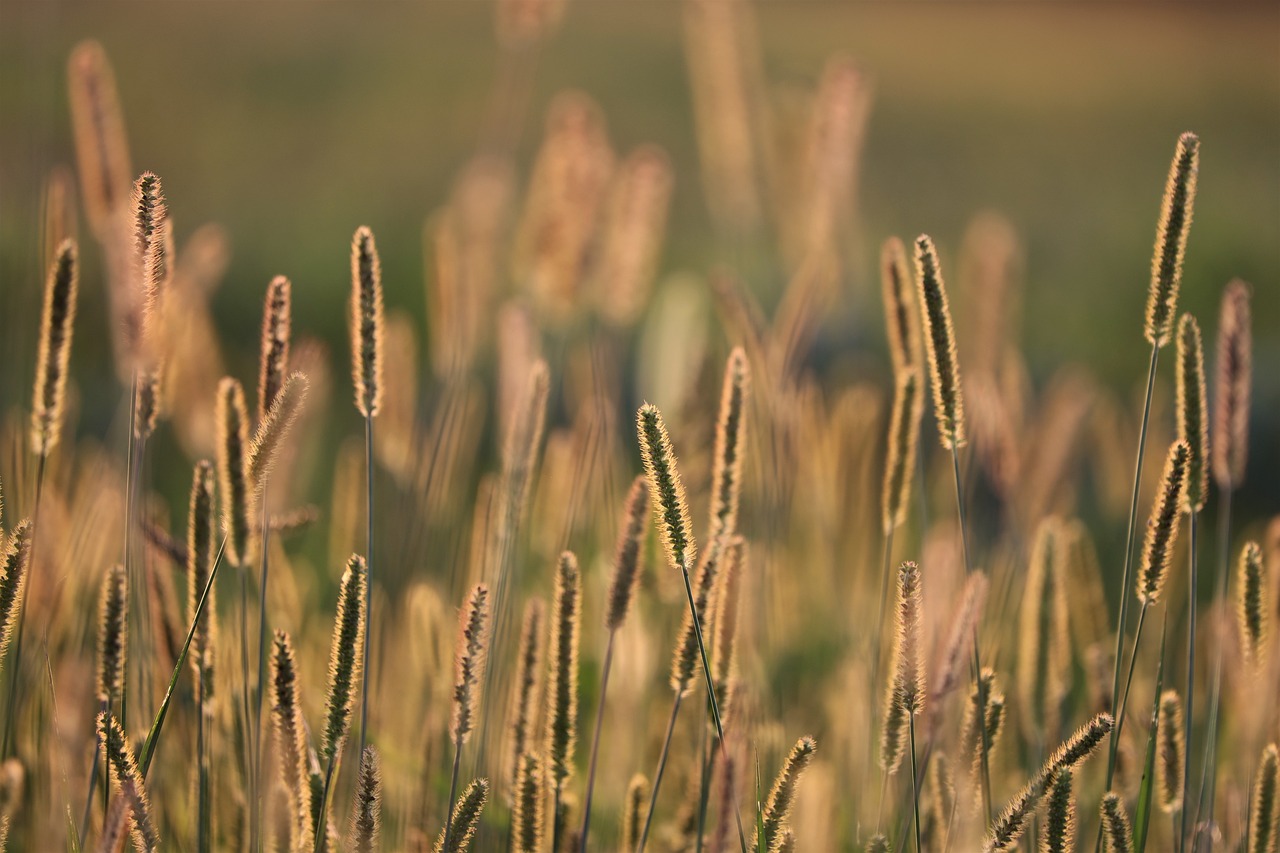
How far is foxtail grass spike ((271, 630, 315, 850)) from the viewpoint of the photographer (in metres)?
0.43

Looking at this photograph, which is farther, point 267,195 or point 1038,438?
point 267,195

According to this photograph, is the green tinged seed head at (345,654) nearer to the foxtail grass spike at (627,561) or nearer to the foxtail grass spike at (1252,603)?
the foxtail grass spike at (627,561)

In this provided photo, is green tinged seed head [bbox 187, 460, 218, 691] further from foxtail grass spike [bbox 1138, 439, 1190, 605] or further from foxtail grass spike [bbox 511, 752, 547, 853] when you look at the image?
foxtail grass spike [bbox 1138, 439, 1190, 605]

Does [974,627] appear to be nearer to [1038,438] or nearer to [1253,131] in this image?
[1038,438]

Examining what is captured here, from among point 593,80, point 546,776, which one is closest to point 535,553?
point 546,776

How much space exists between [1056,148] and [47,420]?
7.14 feet

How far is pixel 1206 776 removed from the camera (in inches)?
21.3

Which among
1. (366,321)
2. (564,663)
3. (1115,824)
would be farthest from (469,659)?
(1115,824)

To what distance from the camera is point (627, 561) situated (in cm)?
48

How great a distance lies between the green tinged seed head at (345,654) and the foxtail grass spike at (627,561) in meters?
0.10

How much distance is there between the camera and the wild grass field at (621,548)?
0.47 meters

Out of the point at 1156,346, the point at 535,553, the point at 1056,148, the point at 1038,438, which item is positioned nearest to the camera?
the point at 1156,346

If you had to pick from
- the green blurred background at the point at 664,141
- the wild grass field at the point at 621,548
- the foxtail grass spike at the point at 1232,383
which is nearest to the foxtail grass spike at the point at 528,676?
the wild grass field at the point at 621,548

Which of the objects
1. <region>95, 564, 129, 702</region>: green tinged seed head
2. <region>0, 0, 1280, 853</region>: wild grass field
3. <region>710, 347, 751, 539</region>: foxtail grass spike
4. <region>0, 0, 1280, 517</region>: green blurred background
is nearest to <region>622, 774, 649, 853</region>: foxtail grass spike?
<region>0, 0, 1280, 853</region>: wild grass field
